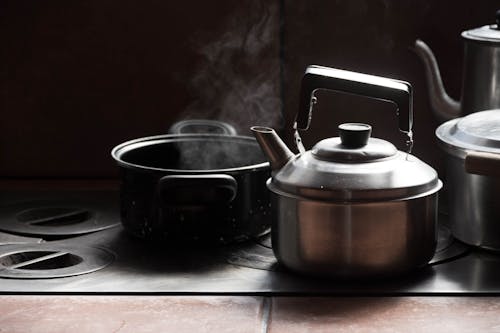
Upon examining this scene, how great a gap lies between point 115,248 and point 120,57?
1.49ft

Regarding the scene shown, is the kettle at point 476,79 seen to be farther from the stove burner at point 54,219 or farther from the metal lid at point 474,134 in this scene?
the stove burner at point 54,219

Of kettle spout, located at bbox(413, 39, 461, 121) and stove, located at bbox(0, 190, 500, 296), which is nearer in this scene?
stove, located at bbox(0, 190, 500, 296)

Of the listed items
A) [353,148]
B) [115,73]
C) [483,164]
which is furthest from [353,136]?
[115,73]

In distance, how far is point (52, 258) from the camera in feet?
4.28

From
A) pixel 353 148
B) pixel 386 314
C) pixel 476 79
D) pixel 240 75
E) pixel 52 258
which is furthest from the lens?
pixel 240 75

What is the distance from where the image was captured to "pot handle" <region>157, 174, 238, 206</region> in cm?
125

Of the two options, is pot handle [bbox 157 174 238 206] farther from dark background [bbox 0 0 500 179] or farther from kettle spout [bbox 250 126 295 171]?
dark background [bbox 0 0 500 179]

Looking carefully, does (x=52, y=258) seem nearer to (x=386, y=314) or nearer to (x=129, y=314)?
(x=129, y=314)

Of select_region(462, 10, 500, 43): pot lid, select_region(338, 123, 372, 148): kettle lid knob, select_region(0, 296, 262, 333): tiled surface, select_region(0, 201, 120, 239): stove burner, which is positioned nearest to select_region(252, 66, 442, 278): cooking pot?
select_region(338, 123, 372, 148): kettle lid knob

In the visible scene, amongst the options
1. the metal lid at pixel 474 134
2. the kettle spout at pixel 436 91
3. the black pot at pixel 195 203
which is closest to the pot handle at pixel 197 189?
the black pot at pixel 195 203

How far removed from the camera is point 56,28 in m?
1.67

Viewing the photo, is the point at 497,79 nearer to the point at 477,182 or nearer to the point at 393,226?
the point at 477,182

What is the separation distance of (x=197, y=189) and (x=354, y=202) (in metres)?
0.23

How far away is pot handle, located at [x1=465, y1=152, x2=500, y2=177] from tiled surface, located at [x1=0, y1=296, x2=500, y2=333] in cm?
15
